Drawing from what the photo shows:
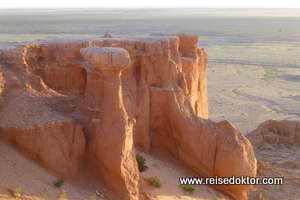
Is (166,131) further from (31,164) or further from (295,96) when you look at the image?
(295,96)

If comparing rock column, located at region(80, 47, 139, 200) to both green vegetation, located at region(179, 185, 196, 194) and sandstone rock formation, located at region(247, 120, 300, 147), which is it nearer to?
green vegetation, located at region(179, 185, 196, 194)

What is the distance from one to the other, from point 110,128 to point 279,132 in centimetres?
1410

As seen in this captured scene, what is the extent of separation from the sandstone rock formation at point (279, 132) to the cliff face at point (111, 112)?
7.04 meters

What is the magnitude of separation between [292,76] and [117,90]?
132 ft

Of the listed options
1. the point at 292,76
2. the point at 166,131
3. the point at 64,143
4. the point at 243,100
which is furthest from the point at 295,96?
the point at 64,143

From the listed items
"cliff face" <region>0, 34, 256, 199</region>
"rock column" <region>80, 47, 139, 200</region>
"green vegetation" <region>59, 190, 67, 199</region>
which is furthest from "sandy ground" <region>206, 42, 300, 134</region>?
"green vegetation" <region>59, 190, 67, 199</region>

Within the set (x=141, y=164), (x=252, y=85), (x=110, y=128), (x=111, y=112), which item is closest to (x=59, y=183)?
(x=110, y=128)

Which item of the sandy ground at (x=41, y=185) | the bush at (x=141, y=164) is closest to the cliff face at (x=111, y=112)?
the sandy ground at (x=41, y=185)

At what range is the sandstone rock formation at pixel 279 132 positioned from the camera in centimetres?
2340

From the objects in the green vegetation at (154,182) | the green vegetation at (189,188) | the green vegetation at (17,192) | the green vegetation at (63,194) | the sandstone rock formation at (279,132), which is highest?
the green vegetation at (17,192)

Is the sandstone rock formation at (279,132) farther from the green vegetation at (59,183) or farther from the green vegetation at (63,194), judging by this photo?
the green vegetation at (63,194)

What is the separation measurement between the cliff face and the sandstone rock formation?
23.1 feet

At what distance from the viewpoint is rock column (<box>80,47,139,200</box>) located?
1202 centimetres

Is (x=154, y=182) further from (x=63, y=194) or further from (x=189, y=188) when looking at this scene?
(x=63, y=194)
